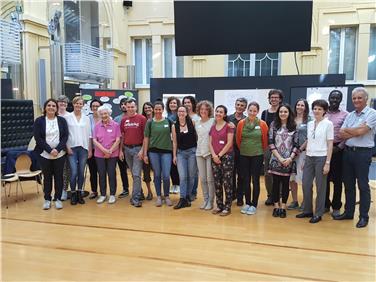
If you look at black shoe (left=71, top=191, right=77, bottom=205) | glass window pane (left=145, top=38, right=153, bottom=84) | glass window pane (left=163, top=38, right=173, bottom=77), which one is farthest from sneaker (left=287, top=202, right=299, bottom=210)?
glass window pane (left=145, top=38, right=153, bottom=84)

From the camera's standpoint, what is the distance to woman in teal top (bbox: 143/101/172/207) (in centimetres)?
403

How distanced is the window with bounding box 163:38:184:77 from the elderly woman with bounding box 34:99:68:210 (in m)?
5.48

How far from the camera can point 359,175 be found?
3453mm

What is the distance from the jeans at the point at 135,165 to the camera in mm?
4215

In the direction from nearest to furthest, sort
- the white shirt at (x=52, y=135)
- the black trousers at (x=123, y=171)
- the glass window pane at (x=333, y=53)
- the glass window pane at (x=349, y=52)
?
the white shirt at (x=52, y=135), the black trousers at (x=123, y=171), the glass window pane at (x=349, y=52), the glass window pane at (x=333, y=53)

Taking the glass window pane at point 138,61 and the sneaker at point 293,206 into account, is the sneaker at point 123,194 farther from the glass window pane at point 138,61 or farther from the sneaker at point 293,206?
the glass window pane at point 138,61

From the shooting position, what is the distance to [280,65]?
27.7 ft

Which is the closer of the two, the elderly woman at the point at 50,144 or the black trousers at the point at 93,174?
the elderly woman at the point at 50,144

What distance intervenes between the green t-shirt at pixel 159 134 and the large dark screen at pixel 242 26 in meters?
2.92

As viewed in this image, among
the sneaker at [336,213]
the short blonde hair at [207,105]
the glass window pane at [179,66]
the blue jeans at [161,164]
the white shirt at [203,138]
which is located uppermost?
the glass window pane at [179,66]

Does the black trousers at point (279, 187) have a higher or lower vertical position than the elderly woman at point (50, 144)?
lower

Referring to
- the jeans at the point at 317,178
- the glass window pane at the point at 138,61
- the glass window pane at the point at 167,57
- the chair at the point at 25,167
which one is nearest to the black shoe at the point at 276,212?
the jeans at the point at 317,178

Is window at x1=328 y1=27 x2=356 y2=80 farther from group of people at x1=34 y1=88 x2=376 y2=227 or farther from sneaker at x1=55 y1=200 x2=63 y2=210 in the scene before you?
sneaker at x1=55 y1=200 x2=63 y2=210

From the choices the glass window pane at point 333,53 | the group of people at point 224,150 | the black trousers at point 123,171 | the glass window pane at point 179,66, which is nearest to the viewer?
the group of people at point 224,150
